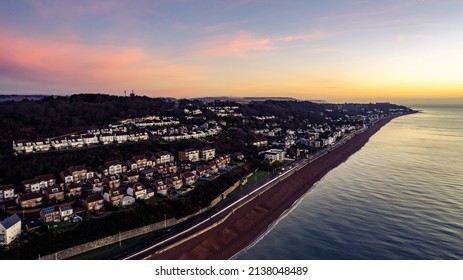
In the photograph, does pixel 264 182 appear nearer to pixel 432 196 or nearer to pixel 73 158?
pixel 432 196

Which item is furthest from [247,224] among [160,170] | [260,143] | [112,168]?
[260,143]

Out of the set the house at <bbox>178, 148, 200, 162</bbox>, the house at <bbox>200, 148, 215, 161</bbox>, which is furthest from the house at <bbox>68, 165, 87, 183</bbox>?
the house at <bbox>200, 148, 215, 161</bbox>

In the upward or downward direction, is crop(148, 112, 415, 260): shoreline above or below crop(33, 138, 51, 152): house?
below

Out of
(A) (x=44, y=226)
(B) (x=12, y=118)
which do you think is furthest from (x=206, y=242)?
(B) (x=12, y=118)

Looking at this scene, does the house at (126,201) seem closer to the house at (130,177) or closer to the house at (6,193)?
the house at (130,177)

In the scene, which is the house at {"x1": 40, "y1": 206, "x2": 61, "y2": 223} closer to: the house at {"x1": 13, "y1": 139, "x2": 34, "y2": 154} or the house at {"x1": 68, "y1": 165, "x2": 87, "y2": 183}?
the house at {"x1": 68, "y1": 165, "x2": 87, "y2": 183}

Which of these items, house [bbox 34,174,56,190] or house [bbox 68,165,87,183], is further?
house [bbox 68,165,87,183]
